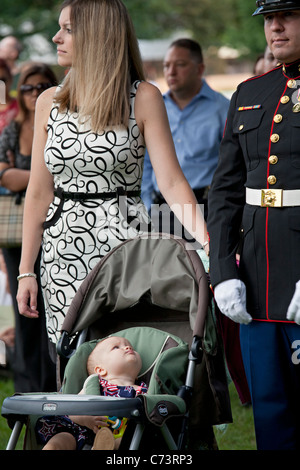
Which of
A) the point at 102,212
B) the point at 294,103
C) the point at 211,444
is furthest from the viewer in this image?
the point at 102,212

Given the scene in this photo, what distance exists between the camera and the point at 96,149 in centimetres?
352

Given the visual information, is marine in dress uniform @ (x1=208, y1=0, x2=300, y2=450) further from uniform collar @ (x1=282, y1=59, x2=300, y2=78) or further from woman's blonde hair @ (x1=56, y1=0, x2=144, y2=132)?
woman's blonde hair @ (x1=56, y1=0, x2=144, y2=132)

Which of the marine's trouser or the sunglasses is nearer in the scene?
the marine's trouser

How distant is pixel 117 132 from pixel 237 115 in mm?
623

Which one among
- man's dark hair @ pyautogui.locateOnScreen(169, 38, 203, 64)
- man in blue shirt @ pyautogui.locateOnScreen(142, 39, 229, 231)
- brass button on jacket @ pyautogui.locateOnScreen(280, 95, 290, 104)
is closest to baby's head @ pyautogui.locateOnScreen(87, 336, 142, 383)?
brass button on jacket @ pyautogui.locateOnScreen(280, 95, 290, 104)

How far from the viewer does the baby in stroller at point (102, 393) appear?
9.93 ft

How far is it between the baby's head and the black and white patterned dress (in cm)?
35

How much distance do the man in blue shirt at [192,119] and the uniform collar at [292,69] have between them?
3.01m

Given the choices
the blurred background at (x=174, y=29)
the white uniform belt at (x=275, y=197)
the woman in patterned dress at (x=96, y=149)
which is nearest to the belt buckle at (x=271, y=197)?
the white uniform belt at (x=275, y=197)

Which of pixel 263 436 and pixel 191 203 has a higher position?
pixel 191 203

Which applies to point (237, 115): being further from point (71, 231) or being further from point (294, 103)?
point (71, 231)

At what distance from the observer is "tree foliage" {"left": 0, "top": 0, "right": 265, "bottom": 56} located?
20.7 meters

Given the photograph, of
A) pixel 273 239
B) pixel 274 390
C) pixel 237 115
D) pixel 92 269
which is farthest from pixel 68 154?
pixel 274 390

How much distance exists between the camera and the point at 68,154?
139 inches
